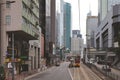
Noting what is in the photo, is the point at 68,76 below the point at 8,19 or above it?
below

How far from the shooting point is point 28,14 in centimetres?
7994

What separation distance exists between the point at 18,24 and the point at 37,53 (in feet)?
151

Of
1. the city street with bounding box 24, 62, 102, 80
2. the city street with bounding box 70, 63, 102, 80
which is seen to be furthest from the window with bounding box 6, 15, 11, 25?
the city street with bounding box 70, 63, 102, 80

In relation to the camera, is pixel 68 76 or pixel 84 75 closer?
pixel 68 76

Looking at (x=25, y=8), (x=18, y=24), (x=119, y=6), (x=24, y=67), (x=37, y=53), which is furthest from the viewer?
(x=119, y=6)

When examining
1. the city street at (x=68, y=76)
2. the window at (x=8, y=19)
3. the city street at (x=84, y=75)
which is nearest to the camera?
the city street at (x=68, y=76)

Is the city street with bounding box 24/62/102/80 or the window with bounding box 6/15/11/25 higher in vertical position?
the window with bounding box 6/15/11/25

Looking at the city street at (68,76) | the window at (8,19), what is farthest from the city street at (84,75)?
the window at (8,19)

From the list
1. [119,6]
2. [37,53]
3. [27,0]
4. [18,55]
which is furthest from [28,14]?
[119,6]

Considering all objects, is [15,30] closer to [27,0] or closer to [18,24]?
[18,24]

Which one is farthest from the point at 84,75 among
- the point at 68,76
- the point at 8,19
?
the point at 8,19

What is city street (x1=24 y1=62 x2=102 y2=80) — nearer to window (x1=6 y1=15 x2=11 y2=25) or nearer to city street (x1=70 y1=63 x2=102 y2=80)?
city street (x1=70 y1=63 x2=102 y2=80)

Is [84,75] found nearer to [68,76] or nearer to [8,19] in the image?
[68,76]

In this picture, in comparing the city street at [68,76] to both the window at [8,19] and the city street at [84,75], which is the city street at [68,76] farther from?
the window at [8,19]
